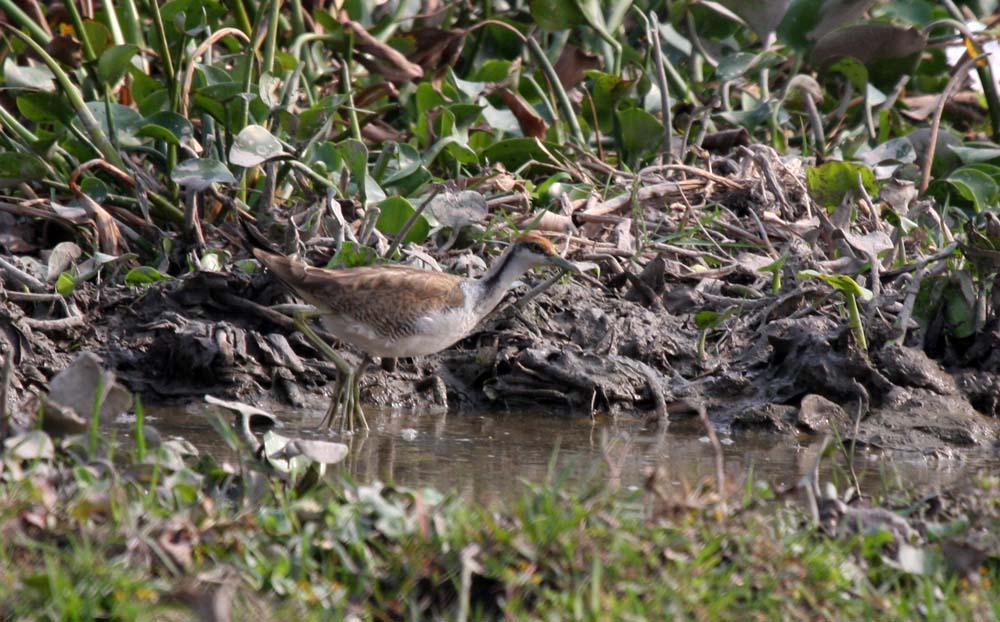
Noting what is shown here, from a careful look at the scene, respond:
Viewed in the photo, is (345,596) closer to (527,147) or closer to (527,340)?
(527,340)

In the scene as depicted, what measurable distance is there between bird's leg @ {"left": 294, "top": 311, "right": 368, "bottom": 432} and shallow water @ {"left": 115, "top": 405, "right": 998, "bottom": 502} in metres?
0.11

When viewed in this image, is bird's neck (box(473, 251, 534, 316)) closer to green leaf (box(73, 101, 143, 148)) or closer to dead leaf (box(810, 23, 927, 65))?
green leaf (box(73, 101, 143, 148))

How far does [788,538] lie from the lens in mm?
3729

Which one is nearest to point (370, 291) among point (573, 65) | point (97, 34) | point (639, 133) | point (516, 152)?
point (516, 152)

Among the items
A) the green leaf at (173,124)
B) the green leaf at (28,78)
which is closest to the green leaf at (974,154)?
the green leaf at (173,124)

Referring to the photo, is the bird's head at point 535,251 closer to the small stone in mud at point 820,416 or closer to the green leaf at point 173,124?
the small stone in mud at point 820,416

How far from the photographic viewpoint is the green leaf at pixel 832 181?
267 inches

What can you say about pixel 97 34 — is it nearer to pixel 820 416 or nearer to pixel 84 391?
pixel 84 391

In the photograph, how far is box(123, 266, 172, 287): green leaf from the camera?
21.5 ft

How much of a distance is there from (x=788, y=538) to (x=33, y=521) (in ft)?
6.30

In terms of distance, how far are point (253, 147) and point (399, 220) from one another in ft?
2.56

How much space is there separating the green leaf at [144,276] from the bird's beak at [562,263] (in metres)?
1.82

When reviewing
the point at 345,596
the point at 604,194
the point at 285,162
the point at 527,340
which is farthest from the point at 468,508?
the point at 604,194

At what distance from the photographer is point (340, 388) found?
622 centimetres
